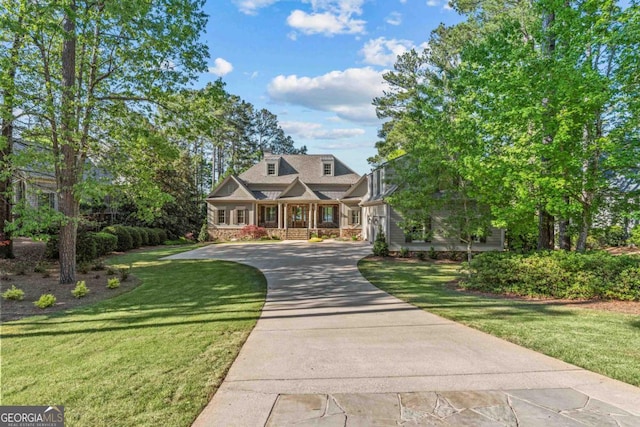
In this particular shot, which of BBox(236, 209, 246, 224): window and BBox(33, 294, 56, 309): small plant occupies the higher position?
BBox(236, 209, 246, 224): window

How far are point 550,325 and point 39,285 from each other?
1230cm

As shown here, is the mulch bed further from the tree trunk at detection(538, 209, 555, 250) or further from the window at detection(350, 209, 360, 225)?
Result: the window at detection(350, 209, 360, 225)

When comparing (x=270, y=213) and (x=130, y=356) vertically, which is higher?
(x=270, y=213)

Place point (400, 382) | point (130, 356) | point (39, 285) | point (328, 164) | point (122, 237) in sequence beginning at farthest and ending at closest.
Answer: point (328, 164), point (122, 237), point (39, 285), point (130, 356), point (400, 382)

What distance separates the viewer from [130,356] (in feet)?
14.4

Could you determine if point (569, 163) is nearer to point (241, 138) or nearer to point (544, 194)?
point (544, 194)

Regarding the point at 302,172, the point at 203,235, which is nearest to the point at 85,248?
the point at 203,235

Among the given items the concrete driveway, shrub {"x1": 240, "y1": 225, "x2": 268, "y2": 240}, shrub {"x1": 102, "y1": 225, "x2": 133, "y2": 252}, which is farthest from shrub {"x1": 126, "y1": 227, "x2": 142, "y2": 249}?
the concrete driveway

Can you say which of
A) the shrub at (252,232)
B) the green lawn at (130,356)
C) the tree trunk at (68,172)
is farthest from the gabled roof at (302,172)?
the green lawn at (130,356)

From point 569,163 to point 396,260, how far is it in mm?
8807

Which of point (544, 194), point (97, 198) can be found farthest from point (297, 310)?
point (544, 194)

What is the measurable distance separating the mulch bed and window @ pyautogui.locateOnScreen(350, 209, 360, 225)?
62.0ft

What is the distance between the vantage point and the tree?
8672 millimetres

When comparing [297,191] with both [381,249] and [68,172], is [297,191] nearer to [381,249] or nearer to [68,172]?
[381,249]
